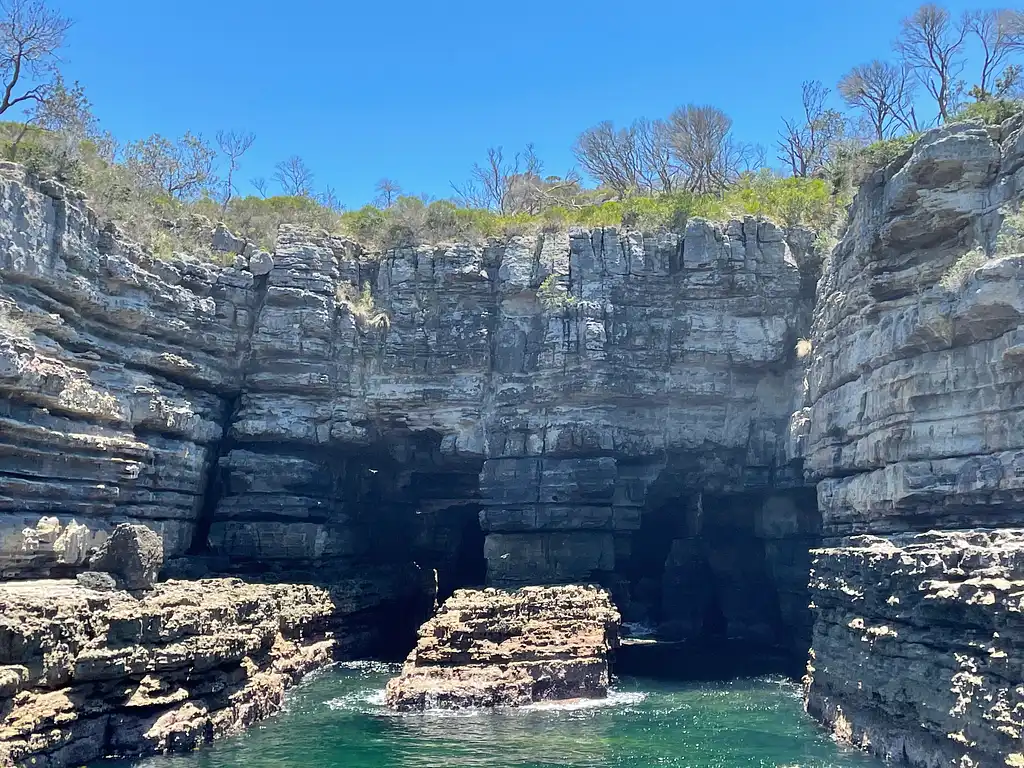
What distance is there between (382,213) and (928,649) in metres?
31.7

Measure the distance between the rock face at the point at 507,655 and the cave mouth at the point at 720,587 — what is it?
5.14 m

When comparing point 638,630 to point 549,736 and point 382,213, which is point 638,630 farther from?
point 382,213

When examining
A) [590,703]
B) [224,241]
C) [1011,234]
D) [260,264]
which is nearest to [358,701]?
[590,703]

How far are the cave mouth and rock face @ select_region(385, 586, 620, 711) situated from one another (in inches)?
202

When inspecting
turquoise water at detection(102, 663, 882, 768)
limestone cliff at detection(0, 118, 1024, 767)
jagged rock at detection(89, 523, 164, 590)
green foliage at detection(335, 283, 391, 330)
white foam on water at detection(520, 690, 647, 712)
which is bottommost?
turquoise water at detection(102, 663, 882, 768)

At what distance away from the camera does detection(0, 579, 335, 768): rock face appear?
1933 cm

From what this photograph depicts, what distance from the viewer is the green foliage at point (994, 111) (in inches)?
990

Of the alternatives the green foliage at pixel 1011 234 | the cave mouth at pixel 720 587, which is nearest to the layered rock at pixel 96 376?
the cave mouth at pixel 720 587

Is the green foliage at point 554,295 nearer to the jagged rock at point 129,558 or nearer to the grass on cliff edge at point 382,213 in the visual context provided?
the grass on cliff edge at point 382,213

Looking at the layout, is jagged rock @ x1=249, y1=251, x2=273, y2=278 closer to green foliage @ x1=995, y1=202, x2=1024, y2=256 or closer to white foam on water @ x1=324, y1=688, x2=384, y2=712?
white foam on water @ x1=324, y1=688, x2=384, y2=712

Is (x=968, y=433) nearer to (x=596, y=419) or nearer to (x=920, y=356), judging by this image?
(x=920, y=356)

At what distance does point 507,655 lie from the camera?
2928cm

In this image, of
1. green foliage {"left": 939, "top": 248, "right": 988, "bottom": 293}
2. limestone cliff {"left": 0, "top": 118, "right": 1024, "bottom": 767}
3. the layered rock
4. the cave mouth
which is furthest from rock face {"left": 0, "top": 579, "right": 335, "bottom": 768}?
green foliage {"left": 939, "top": 248, "right": 988, "bottom": 293}

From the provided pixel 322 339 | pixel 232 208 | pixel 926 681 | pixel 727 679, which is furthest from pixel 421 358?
→ pixel 926 681
